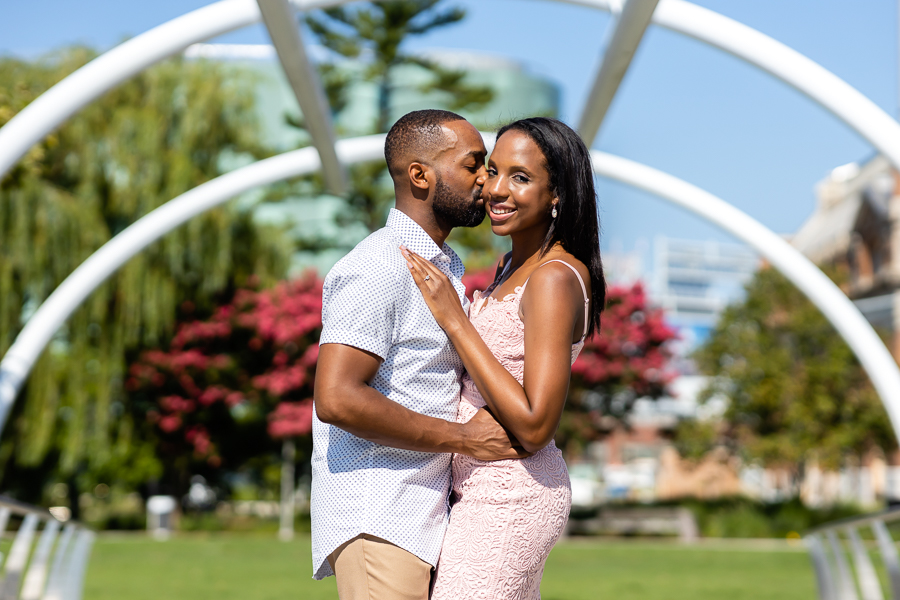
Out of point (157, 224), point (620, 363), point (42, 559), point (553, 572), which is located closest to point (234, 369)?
point (620, 363)

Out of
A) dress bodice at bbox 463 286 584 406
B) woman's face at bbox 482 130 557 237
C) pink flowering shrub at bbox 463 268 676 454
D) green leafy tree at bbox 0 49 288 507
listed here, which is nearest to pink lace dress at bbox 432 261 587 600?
dress bodice at bbox 463 286 584 406

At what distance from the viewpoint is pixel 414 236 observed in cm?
248

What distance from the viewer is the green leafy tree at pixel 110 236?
14789mm

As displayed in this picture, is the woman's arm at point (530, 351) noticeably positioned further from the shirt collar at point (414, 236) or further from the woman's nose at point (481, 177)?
the woman's nose at point (481, 177)

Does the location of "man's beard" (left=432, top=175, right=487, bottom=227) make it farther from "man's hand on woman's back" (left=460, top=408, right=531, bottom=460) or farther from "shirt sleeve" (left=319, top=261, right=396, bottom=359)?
"man's hand on woman's back" (left=460, top=408, right=531, bottom=460)

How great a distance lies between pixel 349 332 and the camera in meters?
2.20

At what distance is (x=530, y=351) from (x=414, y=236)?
0.42 meters

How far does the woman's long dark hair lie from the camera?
253 centimetres

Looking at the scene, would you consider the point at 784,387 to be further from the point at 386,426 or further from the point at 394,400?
the point at 386,426

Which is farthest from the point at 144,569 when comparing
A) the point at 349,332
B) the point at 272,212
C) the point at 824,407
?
the point at 272,212

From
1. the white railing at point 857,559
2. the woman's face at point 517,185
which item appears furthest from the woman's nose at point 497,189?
the white railing at point 857,559

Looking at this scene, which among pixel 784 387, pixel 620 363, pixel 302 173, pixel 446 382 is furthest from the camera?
pixel 784 387

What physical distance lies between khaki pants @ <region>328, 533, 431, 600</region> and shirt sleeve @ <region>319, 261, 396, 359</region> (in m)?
0.43

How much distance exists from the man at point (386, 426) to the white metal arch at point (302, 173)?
443cm
